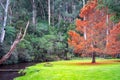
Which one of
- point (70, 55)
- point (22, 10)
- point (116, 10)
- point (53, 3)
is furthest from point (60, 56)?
point (116, 10)

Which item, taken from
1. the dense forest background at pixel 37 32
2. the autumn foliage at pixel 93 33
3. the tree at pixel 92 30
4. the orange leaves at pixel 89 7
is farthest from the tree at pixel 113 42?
the dense forest background at pixel 37 32

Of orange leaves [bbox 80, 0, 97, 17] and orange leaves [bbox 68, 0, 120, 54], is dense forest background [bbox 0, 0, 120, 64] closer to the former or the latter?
orange leaves [bbox 68, 0, 120, 54]

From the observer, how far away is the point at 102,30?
116ft

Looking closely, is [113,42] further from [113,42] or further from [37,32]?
[37,32]

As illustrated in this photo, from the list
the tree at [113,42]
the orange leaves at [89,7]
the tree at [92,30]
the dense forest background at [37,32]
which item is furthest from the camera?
the dense forest background at [37,32]

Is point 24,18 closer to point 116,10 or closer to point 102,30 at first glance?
point 102,30

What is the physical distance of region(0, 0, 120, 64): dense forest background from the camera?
43062 mm

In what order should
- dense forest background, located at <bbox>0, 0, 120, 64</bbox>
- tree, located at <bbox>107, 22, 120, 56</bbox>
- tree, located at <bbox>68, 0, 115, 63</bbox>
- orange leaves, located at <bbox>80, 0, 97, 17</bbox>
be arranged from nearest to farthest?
1. orange leaves, located at <bbox>80, 0, 97, 17</bbox>
2. tree, located at <bbox>68, 0, 115, 63</bbox>
3. tree, located at <bbox>107, 22, 120, 56</bbox>
4. dense forest background, located at <bbox>0, 0, 120, 64</bbox>

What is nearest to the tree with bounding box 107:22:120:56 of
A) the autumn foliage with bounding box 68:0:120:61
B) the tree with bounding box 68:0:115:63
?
the autumn foliage with bounding box 68:0:120:61

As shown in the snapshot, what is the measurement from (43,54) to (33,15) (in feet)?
53.4

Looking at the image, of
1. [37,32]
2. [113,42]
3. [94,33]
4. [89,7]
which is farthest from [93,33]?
[37,32]

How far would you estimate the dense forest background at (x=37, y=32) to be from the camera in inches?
1695

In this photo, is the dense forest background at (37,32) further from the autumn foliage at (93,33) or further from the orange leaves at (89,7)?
the orange leaves at (89,7)

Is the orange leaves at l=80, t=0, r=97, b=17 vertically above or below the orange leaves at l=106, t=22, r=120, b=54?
above
